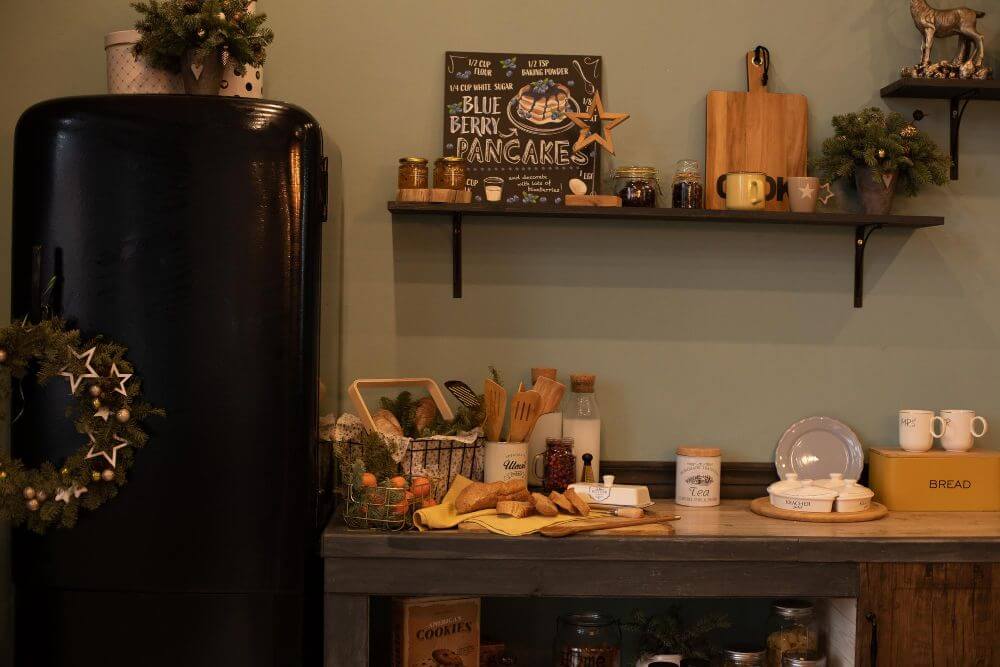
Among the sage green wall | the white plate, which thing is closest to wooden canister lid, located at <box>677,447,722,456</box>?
the sage green wall

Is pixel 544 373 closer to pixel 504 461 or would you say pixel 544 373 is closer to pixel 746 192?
pixel 504 461

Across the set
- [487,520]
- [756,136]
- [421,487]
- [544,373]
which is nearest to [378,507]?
[421,487]

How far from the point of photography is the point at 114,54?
2.46 metres

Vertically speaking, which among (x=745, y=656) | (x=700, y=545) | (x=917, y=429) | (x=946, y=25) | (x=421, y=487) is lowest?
(x=745, y=656)

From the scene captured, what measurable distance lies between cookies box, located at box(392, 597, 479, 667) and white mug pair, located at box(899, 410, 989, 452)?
121 centimetres

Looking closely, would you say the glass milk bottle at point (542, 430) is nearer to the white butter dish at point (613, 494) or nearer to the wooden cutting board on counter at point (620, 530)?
the white butter dish at point (613, 494)

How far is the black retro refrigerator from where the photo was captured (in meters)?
2.13

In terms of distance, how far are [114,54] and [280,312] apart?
0.83m

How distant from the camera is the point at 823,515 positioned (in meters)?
2.43

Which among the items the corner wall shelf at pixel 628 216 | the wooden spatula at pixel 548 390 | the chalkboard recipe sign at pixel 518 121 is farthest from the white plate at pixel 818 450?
the chalkboard recipe sign at pixel 518 121

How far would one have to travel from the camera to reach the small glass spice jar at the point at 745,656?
255 cm

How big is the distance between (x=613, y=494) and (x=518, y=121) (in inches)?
39.9

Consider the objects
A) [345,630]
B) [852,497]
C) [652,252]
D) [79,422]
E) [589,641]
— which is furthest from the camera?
[652,252]

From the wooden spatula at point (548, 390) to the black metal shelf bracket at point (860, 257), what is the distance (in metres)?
0.88
